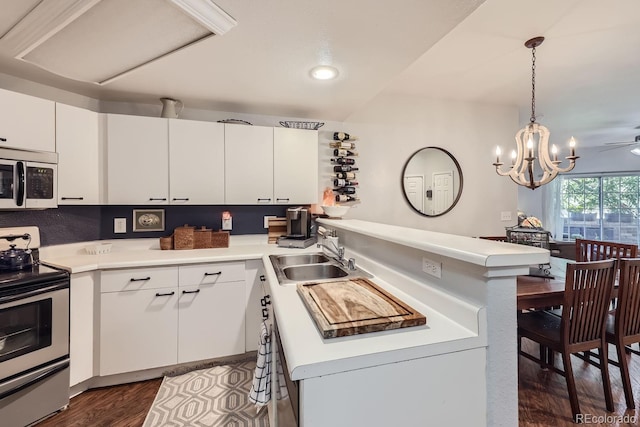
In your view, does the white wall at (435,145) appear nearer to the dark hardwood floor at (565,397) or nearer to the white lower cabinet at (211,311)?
the white lower cabinet at (211,311)

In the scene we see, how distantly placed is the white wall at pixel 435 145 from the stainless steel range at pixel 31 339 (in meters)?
2.38

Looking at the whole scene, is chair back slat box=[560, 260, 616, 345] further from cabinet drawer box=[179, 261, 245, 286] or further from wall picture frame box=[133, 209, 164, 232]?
wall picture frame box=[133, 209, 164, 232]

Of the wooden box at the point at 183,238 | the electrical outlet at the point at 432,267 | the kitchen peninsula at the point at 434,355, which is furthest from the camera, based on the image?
the wooden box at the point at 183,238

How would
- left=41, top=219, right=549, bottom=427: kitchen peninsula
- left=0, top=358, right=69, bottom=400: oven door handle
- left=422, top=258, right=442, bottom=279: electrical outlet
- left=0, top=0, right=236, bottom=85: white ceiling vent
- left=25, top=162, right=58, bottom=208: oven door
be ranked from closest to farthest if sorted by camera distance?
left=41, top=219, right=549, bottom=427: kitchen peninsula, left=422, top=258, right=442, bottom=279: electrical outlet, left=0, top=0, right=236, bottom=85: white ceiling vent, left=0, top=358, right=69, bottom=400: oven door handle, left=25, top=162, right=58, bottom=208: oven door

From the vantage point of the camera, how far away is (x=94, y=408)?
1894mm

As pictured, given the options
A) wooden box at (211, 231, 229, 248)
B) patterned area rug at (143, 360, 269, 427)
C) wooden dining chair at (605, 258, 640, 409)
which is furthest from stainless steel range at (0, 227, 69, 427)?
wooden dining chair at (605, 258, 640, 409)

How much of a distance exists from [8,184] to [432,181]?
3.71m

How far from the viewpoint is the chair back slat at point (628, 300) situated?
193 cm

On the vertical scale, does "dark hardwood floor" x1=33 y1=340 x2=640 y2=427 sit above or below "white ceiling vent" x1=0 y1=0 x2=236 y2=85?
below

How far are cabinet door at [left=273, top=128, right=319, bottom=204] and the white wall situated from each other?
341mm

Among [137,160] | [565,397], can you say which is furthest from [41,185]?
[565,397]

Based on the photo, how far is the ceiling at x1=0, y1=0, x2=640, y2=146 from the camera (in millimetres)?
1450

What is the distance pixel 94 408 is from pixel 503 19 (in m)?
3.74

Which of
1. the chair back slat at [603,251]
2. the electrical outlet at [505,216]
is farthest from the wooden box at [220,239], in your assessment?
the chair back slat at [603,251]
